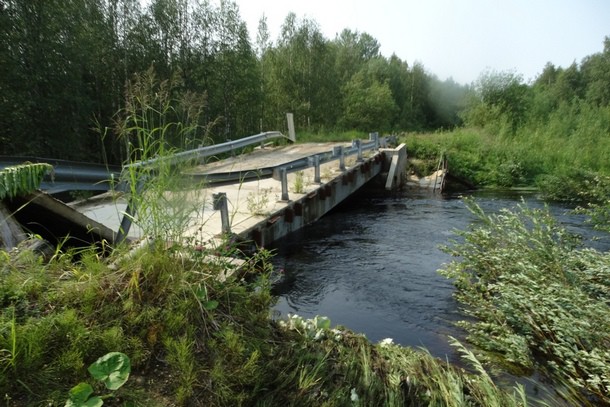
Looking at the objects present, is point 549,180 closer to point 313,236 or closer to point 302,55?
point 313,236

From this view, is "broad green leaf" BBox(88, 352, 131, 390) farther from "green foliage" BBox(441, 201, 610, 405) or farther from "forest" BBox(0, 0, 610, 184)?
"green foliage" BBox(441, 201, 610, 405)

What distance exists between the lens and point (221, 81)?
67.2 feet

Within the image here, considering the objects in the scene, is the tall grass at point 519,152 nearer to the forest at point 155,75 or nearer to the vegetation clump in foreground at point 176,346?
the forest at point 155,75

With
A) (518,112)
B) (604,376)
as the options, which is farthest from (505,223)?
(518,112)

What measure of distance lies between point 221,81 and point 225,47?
1829mm

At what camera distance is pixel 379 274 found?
684cm

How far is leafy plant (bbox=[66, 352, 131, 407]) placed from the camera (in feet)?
5.87

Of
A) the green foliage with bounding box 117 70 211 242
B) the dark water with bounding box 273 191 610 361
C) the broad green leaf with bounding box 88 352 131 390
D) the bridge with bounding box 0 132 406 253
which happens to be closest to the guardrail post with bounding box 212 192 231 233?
the bridge with bounding box 0 132 406 253

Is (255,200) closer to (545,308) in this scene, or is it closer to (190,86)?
(545,308)

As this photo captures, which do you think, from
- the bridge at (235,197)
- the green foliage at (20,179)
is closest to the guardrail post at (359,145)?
the bridge at (235,197)

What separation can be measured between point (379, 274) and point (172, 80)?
5033 mm

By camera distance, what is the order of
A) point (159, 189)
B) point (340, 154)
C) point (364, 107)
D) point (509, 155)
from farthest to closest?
point (364, 107) < point (509, 155) < point (340, 154) < point (159, 189)

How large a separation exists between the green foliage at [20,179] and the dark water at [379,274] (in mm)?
3395

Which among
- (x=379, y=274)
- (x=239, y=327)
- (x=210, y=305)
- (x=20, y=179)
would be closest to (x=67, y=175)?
(x=20, y=179)
